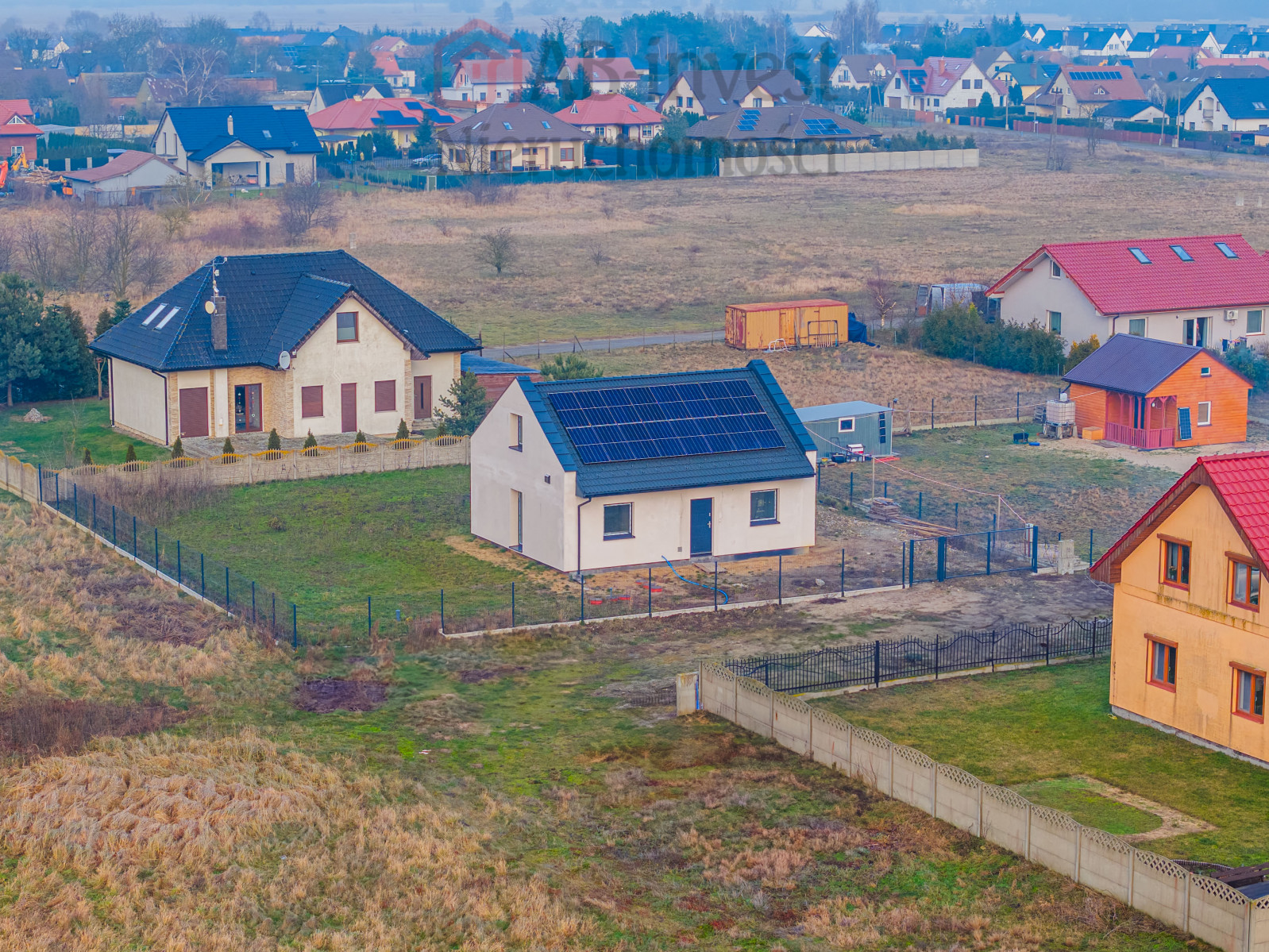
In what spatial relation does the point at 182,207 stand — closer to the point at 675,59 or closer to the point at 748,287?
the point at 748,287

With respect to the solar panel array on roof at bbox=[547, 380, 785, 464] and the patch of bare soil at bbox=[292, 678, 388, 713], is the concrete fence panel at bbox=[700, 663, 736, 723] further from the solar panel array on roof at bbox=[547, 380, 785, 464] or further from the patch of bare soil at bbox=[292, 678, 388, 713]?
the solar panel array on roof at bbox=[547, 380, 785, 464]

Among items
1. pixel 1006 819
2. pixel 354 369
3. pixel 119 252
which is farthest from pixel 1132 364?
pixel 119 252

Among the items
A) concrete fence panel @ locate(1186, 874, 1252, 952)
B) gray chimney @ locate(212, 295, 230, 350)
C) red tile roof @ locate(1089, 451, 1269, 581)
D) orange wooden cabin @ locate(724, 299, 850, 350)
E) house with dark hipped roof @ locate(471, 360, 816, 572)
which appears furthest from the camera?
orange wooden cabin @ locate(724, 299, 850, 350)

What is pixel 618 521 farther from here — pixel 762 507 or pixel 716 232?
pixel 716 232

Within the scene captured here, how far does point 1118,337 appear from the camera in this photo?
63.3 meters

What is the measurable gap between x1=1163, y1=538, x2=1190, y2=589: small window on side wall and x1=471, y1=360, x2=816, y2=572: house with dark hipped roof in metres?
14.9

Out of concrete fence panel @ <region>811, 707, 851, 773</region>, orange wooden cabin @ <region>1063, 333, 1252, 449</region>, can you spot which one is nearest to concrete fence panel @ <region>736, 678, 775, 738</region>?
concrete fence panel @ <region>811, 707, 851, 773</region>

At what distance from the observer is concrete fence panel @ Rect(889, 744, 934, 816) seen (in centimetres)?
2888

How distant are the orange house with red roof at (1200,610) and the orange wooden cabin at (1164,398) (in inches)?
1089

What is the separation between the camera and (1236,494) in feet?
103

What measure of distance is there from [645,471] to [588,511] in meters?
1.81

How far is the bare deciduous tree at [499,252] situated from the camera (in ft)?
310

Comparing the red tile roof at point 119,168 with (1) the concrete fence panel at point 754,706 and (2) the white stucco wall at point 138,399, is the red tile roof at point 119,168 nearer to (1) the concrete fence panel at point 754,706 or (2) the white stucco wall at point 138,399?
(2) the white stucco wall at point 138,399

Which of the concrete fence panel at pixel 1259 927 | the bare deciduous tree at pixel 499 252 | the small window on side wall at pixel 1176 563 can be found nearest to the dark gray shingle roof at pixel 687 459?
the small window on side wall at pixel 1176 563
